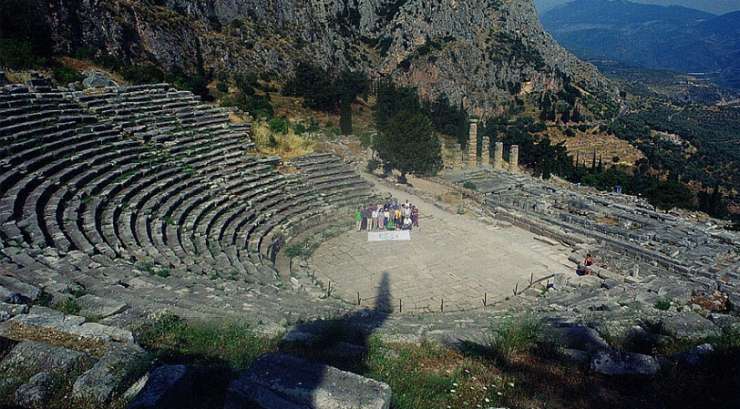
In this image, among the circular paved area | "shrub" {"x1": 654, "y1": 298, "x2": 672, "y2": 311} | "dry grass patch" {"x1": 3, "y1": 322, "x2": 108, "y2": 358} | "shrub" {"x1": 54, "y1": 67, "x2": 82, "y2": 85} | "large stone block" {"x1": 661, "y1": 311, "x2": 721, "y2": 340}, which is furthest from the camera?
"shrub" {"x1": 54, "y1": 67, "x2": 82, "y2": 85}

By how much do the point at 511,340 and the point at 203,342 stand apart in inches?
184

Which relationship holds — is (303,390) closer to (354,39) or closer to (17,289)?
(17,289)

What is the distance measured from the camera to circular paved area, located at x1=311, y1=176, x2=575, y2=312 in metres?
16.6

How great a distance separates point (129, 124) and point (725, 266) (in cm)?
2442

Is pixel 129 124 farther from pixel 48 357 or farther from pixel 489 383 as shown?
pixel 489 383

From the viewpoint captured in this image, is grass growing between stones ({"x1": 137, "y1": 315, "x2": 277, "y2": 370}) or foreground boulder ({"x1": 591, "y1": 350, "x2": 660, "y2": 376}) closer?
grass growing between stones ({"x1": 137, "y1": 315, "x2": 277, "y2": 370})

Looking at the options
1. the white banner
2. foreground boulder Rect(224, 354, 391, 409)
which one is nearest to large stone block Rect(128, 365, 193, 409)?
foreground boulder Rect(224, 354, 391, 409)

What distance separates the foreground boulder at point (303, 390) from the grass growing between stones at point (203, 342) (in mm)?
1254

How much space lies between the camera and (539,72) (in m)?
90.6

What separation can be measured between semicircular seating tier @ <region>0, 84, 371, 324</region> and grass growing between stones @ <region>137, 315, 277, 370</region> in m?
1.09

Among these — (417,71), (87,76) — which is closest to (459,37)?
(417,71)

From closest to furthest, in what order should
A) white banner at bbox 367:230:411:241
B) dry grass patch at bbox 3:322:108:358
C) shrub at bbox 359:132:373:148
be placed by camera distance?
dry grass patch at bbox 3:322:108:358, white banner at bbox 367:230:411:241, shrub at bbox 359:132:373:148

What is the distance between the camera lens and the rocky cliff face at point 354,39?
153 ft

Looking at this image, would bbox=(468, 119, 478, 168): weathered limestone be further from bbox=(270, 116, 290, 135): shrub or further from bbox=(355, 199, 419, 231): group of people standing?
bbox=(355, 199, 419, 231): group of people standing
